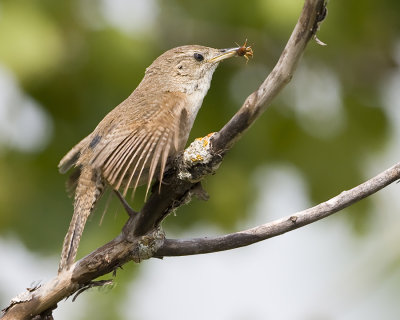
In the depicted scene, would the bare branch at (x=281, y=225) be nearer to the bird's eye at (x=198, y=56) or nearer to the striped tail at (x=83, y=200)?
the striped tail at (x=83, y=200)

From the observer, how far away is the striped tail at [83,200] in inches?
A: 163

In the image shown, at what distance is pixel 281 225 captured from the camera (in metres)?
3.47

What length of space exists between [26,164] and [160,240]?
2789 millimetres

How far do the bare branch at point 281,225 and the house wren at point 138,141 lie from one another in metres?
0.31

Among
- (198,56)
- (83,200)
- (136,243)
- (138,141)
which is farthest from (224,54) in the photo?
(136,243)

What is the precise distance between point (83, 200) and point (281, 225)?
49.3 inches

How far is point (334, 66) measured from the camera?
658 centimetres

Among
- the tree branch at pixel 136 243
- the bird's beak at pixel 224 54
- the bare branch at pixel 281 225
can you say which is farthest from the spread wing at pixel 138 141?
the bird's beak at pixel 224 54

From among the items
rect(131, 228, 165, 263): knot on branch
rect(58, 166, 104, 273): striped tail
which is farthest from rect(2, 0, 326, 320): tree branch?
rect(58, 166, 104, 273): striped tail

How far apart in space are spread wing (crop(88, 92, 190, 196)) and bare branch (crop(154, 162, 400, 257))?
347 millimetres

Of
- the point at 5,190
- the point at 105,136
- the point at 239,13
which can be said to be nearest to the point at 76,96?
the point at 5,190

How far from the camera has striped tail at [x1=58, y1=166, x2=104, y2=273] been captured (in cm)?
413

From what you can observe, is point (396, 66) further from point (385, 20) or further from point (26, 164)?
point (26, 164)

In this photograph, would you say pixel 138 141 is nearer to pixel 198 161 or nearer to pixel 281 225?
pixel 198 161
